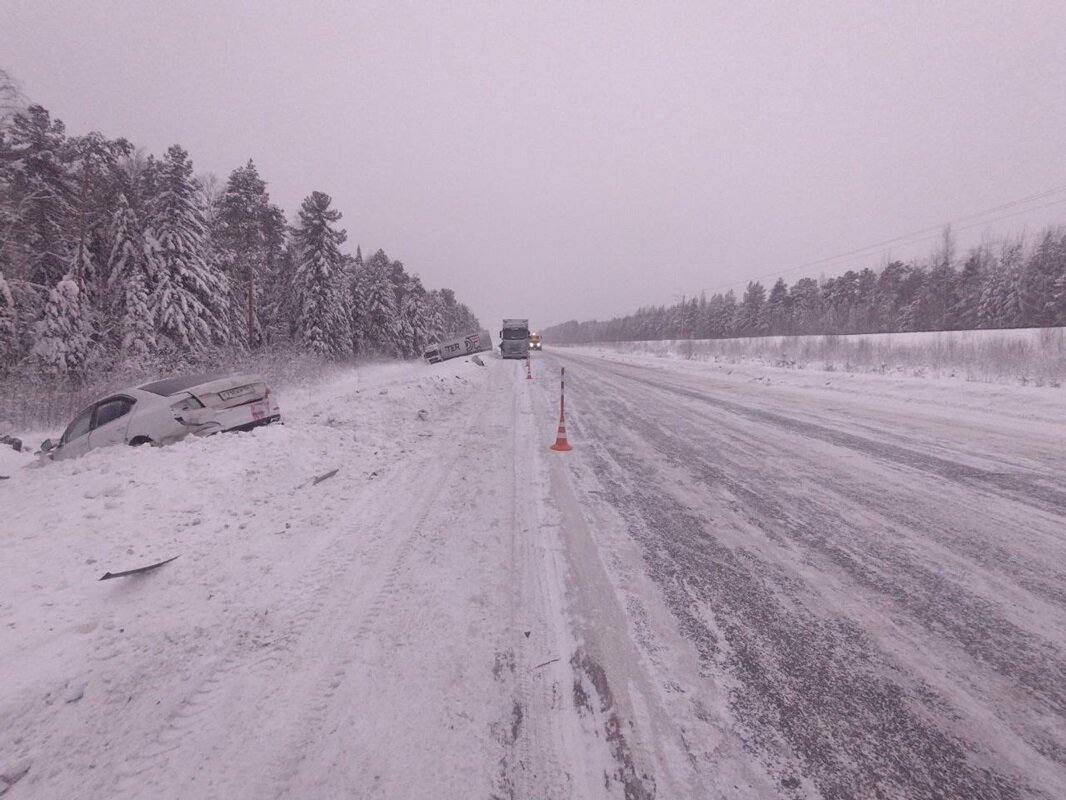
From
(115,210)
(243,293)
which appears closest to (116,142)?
(115,210)

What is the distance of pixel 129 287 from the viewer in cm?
1817

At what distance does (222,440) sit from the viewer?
613cm

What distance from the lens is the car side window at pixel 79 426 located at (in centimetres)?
665

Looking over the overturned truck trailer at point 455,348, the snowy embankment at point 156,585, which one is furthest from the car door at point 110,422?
the overturned truck trailer at point 455,348

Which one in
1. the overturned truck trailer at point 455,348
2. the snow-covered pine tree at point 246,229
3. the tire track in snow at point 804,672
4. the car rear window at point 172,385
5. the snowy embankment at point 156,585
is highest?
the snow-covered pine tree at point 246,229

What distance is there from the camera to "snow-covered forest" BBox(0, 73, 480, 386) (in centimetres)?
1477

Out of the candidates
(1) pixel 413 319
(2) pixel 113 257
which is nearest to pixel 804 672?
(2) pixel 113 257

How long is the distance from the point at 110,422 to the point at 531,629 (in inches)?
299

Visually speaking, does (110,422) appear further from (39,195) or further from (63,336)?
(39,195)

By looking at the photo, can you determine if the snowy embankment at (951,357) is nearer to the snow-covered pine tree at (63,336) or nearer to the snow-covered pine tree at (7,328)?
the snow-covered pine tree at (7,328)

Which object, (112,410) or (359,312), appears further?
(359,312)

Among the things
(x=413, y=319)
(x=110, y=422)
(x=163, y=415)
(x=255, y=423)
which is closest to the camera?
(x=163, y=415)

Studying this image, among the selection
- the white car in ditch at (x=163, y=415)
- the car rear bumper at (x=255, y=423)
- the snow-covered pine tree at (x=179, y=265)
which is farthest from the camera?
the snow-covered pine tree at (x=179, y=265)

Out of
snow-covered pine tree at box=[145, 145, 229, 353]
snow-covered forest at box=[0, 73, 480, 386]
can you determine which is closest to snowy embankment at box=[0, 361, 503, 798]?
snow-covered forest at box=[0, 73, 480, 386]
